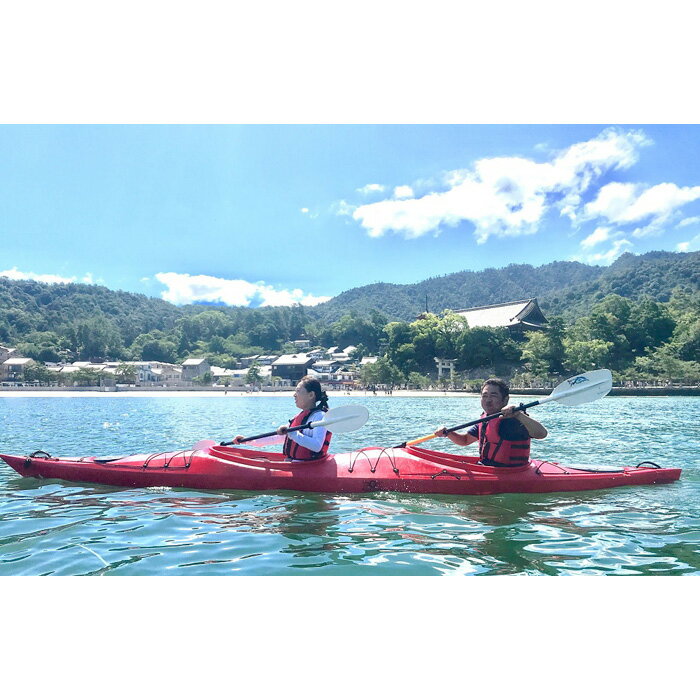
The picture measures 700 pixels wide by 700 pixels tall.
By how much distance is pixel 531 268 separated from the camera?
414 ft

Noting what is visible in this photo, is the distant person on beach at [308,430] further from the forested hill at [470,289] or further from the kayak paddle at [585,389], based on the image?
the forested hill at [470,289]

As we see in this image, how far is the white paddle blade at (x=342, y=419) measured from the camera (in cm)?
617

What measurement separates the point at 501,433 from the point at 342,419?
1.65m

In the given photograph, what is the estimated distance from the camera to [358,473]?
6230mm

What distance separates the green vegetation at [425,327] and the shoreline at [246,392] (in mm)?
1547

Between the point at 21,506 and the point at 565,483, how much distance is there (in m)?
5.57

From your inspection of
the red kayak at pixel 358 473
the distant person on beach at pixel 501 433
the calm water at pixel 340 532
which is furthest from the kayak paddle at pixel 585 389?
the calm water at pixel 340 532

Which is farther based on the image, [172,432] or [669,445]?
[172,432]

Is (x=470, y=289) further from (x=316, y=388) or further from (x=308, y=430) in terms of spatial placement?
(x=308, y=430)

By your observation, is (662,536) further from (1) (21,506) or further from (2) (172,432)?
(2) (172,432)

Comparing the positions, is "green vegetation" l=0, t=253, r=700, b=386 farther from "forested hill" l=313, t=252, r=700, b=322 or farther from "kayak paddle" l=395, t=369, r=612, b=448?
"kayak paddle" l=395, t=369, r=612, b=448

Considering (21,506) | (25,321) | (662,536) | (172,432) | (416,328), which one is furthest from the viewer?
(25,321)

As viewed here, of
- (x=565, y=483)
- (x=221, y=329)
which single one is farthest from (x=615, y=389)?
(x=221, y=329)
